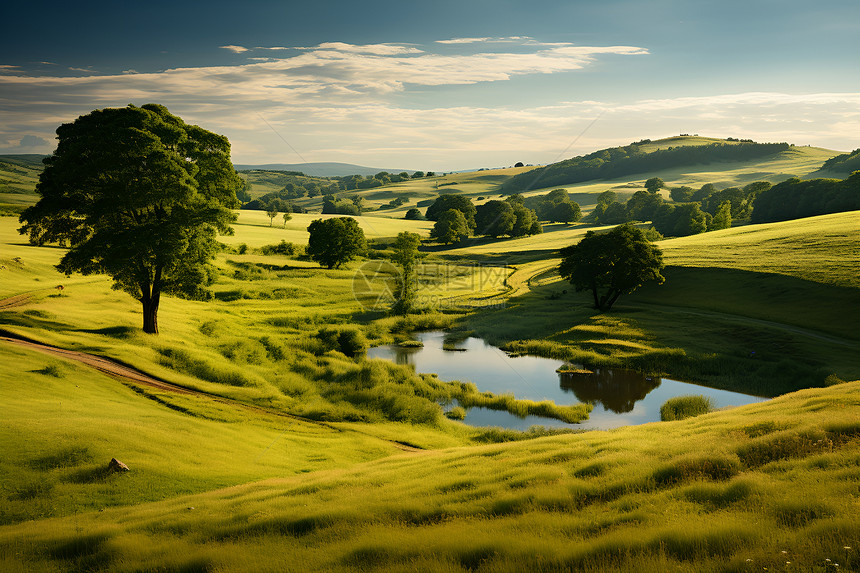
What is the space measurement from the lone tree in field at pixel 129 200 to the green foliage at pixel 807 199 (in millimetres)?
106873

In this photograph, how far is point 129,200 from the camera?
29.4 m

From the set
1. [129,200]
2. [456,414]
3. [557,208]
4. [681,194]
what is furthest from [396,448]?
[681,194]

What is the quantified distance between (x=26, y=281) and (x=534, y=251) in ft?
280

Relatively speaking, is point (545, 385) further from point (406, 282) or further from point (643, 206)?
point (643, 206)

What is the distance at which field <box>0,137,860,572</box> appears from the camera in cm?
893

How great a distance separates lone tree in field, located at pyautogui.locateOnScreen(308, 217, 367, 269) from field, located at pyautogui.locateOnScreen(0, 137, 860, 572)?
106 ft

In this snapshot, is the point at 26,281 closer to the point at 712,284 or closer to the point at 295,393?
the point at 295,393

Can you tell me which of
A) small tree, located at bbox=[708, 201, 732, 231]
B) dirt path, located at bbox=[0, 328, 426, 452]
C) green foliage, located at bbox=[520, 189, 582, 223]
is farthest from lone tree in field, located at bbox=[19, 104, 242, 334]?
green foliage, located at bbox=[520, 189, 582, 223]

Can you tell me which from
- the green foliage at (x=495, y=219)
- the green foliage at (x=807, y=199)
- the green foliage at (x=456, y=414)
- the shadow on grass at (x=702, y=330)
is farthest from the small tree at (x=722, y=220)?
the green foliage at (x=456, y=414)

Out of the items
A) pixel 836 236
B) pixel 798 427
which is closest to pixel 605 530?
pixel 798 427

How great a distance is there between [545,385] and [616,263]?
22.7 m

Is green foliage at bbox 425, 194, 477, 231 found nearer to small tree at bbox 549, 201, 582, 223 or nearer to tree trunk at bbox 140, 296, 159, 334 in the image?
small tree at bbox 549, 201, 582, 223

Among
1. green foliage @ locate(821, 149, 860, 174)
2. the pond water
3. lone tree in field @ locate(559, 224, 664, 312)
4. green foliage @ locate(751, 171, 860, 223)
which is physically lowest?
the pond water

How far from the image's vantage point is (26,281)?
43.1m
